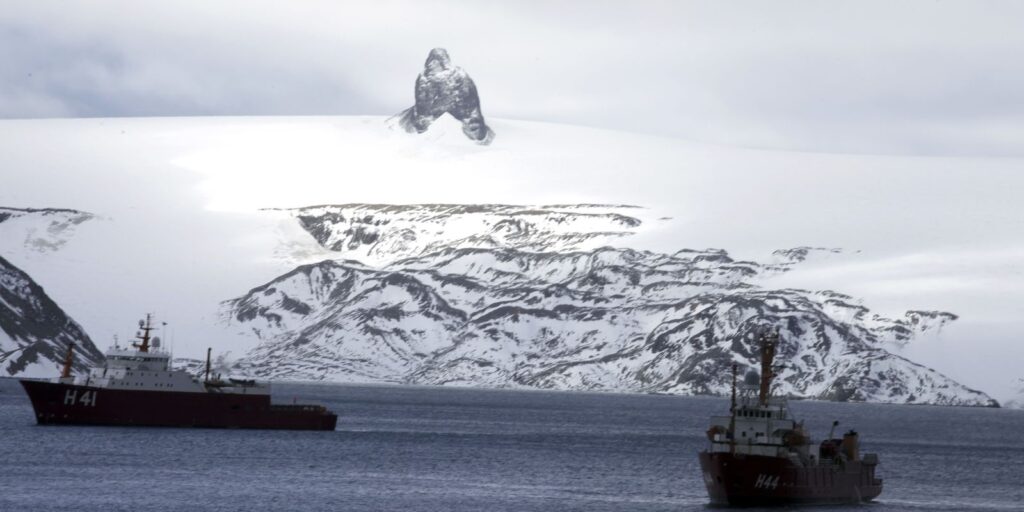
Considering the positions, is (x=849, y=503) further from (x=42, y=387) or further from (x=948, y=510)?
(x=42, y=387)

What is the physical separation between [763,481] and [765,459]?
1.56 meters

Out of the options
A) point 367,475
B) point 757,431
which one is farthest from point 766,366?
point 367,475

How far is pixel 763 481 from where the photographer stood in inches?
4764

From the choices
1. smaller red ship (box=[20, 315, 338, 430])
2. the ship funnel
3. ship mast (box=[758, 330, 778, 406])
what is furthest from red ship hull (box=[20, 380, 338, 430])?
the ship funnel

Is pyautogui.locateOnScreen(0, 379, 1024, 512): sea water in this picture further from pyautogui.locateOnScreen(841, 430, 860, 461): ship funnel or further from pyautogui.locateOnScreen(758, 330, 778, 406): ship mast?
pyautogui.locateOnScreen(758, 330, 778, 406): ship mast

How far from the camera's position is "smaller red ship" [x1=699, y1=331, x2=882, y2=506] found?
121312 millimetres

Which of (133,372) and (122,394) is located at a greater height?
(133,372)

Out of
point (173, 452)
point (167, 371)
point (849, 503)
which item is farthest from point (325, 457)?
point (849, 503)

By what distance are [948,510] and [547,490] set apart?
31.4 m

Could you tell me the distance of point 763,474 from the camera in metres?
121

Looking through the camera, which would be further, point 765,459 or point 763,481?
point 765,459

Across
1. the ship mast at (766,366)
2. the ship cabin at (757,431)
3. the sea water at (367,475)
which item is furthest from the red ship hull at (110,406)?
the ship mast at (766,366)

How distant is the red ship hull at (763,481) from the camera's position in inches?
4766

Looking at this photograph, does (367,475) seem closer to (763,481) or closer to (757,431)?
(757,431)
